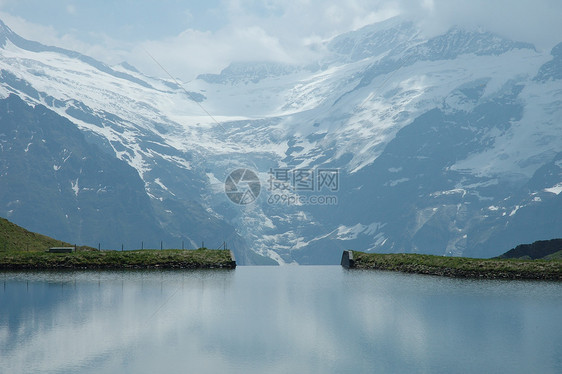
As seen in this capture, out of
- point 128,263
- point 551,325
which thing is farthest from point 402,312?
point 128,263

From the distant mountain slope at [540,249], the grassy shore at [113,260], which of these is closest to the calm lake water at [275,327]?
the grassy shore at [113,260]

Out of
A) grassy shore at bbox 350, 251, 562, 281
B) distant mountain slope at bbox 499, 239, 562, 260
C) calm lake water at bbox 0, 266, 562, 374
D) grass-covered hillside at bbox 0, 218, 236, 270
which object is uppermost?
distant mountain slope at bbox 499, 239, 562, 260

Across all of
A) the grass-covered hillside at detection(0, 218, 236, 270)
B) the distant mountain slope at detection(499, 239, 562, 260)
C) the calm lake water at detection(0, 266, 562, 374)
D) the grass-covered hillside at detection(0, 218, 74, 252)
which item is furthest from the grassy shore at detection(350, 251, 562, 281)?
the grass-covered hillside at detection(0, 218, 74, 252)

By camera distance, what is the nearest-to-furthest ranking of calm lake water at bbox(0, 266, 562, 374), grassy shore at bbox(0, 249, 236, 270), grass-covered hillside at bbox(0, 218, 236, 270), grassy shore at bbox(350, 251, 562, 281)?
calm lake water at bbox(0, 266, 562, 374)
grassy shore at bbox(350, 251, 562, 281)
grassy shore at bbox(0, 249, 236, 270)
grass-covered hillside at bbox(0, 218, 236, 270)

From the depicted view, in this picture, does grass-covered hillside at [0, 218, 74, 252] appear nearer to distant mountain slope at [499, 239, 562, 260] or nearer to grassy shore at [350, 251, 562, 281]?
grassy shore at [350, 251, 562, 281]

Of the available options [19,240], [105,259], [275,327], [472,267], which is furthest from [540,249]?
[275,327]

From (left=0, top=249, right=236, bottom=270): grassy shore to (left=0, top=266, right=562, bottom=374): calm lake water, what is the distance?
19.9 metres

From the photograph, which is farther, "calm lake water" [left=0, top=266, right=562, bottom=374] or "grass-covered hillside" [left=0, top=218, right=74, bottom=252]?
"grass-covered hillside" [left=0, top=218, right=74, bottom=252]

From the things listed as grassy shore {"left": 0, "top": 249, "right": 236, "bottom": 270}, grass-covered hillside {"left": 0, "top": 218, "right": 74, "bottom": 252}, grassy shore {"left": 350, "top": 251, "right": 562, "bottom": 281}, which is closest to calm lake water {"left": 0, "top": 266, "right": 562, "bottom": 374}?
grassy shore {"left": 350, "top": 251, "right": 562, "bottom": 281}

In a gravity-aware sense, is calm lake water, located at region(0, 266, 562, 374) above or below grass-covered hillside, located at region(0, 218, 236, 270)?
below

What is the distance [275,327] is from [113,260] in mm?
59625

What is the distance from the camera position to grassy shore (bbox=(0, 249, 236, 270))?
108 m

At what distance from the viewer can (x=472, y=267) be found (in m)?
104

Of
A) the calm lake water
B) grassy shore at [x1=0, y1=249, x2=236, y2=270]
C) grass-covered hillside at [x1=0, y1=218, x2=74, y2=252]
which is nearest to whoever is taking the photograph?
the calm lake water
